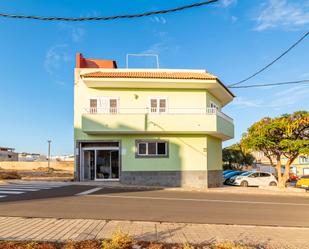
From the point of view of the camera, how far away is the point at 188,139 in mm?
23156

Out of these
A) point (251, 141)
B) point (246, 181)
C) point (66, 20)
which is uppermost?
point (66, 20)

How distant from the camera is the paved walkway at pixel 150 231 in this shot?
634 cm

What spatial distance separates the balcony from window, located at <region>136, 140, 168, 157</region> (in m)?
1.06

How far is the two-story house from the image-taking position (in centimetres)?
2200

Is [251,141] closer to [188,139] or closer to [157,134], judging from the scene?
[188,139]

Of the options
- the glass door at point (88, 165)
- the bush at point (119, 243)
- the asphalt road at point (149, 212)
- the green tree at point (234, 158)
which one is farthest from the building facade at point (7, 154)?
the bush at point (119, 243)

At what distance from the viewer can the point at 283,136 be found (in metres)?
23.4

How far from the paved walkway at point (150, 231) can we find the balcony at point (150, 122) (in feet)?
44.6

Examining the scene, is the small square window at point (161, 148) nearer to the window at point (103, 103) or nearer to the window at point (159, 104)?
the window at point (159, 104)

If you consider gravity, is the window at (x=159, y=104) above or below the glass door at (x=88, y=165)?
above

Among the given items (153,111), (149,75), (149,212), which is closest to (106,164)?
(153,111)

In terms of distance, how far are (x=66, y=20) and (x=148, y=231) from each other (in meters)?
6.72

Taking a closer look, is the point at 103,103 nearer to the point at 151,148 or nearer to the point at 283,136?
the point at 151,148

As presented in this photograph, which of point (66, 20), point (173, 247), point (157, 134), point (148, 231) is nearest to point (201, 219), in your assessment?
point (148, 231)
